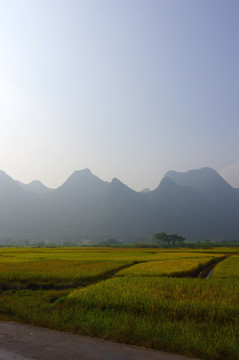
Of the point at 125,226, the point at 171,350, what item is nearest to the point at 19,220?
the point at 125,226

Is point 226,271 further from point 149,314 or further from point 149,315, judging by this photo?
point 149,315

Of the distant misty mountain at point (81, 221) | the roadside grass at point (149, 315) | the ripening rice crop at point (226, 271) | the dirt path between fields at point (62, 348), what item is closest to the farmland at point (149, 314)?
the roadside grass at point (149, 315)

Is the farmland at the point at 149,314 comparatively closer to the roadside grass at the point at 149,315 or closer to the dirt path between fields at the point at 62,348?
the roadside grass at the point at 149,315

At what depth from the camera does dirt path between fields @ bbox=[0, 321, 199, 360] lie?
5.43 metres

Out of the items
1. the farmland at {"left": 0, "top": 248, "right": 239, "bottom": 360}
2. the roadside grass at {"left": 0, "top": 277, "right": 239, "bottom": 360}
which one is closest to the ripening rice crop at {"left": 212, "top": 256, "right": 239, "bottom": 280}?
the farmland at {"left": 0, "top": 248, "right": 239, "bottom": 360}

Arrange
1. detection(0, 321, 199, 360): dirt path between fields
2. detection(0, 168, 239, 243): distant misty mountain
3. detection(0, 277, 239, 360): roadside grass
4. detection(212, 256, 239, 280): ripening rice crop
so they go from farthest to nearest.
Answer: detection(0, 168, 239, 243): distant misty mountain → detection(212, 256, 239, 280): ripening rice crop → detection(0, 277, 239, 360): roadside grass → detection(0, 321, 199, 360): dirt path between fields

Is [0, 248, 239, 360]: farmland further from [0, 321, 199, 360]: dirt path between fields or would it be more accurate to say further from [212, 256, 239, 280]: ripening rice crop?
[212, 256, 239, 280]: ripening rice crop

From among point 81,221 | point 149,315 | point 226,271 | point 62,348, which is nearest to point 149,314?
point 149,315

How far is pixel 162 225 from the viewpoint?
187 m

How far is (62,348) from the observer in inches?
229

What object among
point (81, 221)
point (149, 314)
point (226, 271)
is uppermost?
point (81, 221)

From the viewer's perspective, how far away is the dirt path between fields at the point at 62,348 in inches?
214

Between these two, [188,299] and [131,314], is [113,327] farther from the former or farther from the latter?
[188,299]

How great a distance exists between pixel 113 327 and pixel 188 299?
3.12 m
